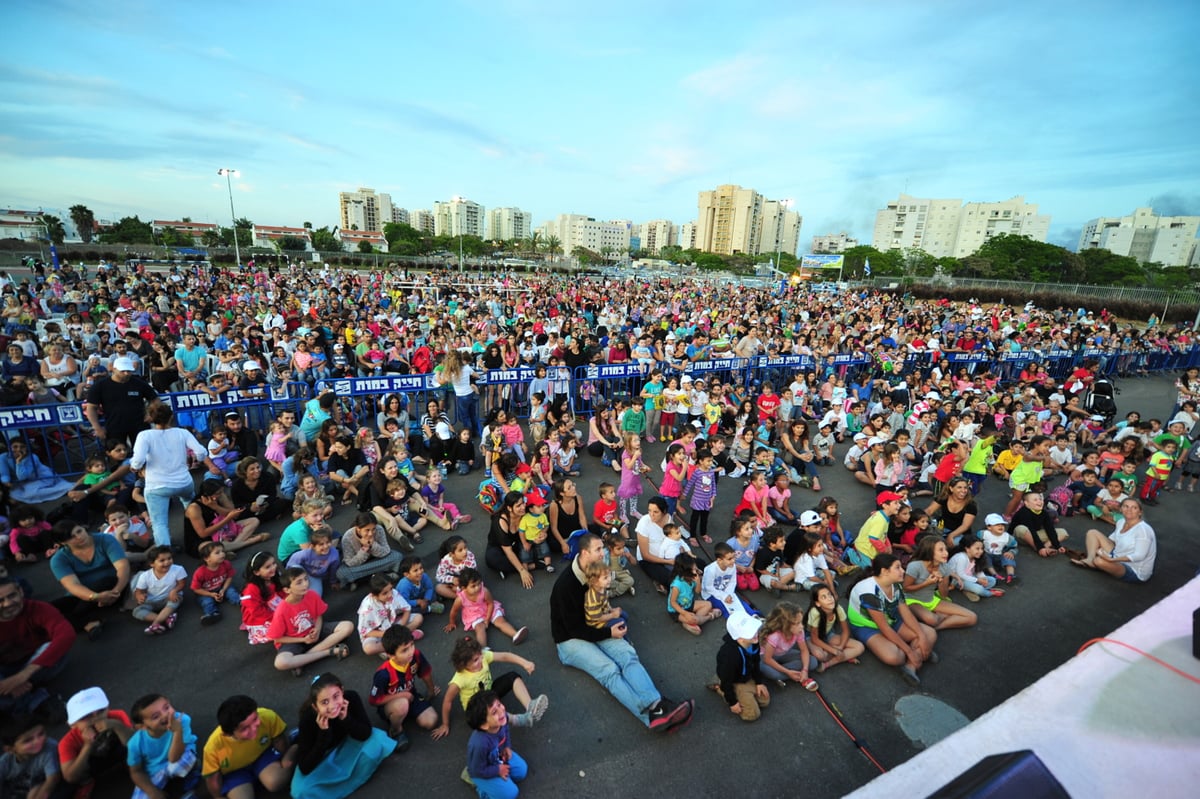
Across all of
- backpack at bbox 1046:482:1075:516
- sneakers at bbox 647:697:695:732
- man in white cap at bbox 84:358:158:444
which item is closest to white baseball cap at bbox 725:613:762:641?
sneakers at bbox 647:697:695:732

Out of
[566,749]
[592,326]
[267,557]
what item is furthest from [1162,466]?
[592,326]

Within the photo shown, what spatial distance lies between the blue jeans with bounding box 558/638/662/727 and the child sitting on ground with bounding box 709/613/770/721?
0.63 metres

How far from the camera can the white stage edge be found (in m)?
2.06

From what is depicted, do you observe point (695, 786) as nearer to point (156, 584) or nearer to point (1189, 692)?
point (1189, 692)

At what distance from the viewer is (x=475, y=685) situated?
3.91 meters

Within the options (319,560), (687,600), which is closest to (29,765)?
(319,560)

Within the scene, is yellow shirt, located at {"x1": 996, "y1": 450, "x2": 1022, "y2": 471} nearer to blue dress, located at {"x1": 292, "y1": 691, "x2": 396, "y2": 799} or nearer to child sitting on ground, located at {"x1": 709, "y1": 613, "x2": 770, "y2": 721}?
child sitting on ground, located at {"x1": 709, "y1": 613, "x2": 770, "y2": 721}

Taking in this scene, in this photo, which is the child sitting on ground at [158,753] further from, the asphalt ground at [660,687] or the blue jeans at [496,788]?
the blue jeans at [496,788]

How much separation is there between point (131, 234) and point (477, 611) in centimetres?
10572

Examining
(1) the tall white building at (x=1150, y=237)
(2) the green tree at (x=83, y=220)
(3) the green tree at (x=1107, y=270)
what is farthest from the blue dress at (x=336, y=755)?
(1) the tall white building at (x=1150, y=237)

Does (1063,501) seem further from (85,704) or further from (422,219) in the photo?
(422,219)

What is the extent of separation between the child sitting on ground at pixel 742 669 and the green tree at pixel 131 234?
3718 inches

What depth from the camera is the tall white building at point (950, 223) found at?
445ft

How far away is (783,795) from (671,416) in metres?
7.19
